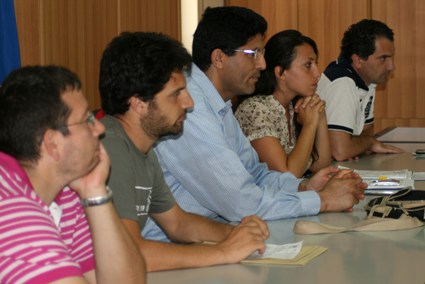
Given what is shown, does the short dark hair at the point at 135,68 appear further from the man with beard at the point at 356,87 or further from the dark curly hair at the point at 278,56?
the man with beard at the point at 356,87

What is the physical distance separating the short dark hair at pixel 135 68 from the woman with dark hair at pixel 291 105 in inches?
58.3

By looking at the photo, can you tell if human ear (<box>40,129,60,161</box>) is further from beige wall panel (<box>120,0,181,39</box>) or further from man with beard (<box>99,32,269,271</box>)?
beige wall panel (<box>120,0,181,39</box>)

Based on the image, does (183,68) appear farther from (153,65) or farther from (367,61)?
(367,61)

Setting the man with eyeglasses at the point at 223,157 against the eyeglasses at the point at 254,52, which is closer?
the man with eyeglasses at the point at 223,157

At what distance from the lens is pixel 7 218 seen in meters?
A: 1.33

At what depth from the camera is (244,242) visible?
1.97m

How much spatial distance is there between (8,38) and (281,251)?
205 cm

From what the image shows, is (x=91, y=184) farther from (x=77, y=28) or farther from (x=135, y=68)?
(x=77, y=28)

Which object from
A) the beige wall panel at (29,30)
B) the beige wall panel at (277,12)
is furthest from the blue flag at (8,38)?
the beige wall panel at (277,12)

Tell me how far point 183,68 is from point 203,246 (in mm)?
512

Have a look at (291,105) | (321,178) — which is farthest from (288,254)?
(291,105)

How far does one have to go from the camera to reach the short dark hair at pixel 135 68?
2.03 metres

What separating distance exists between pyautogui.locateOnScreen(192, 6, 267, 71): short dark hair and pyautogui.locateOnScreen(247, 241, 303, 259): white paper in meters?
1.14

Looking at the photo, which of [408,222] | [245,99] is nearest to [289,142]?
[245,99]
